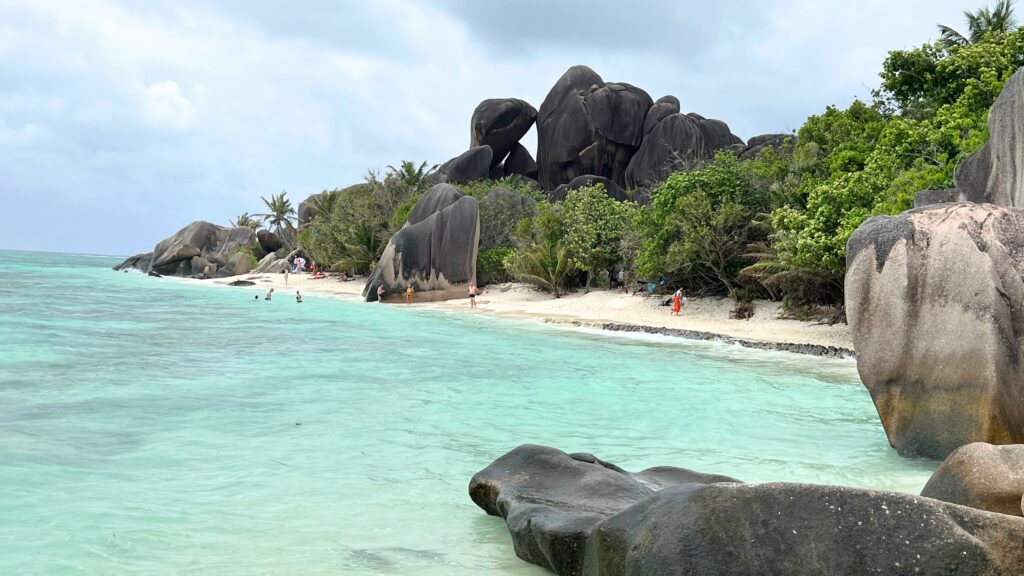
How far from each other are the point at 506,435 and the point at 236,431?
115 inches

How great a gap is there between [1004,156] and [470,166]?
143 feet

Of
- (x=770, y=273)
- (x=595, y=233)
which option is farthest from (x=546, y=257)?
(x=770, y=273)

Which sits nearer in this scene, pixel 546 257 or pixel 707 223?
pixel 707 223

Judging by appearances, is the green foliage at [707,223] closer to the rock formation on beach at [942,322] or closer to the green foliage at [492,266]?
the green foliage at [492,266]

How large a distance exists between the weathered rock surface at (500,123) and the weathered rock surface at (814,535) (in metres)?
51.4

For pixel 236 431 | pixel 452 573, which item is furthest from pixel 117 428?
pixel 452 573

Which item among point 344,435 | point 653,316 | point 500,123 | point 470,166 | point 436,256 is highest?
point 500,123

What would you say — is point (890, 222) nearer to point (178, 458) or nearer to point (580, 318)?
point (178, 458)

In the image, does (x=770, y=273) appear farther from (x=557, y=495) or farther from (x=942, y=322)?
(x=557, y=495)

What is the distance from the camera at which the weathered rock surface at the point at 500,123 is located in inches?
2105

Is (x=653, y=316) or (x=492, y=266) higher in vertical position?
(x=492, y=266)

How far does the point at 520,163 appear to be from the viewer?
183ft

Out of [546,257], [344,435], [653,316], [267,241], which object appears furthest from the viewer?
[267,241]

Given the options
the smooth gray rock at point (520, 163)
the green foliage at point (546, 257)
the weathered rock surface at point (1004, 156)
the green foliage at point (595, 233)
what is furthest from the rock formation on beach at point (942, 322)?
the smooth gray rock at point (520, 163)
